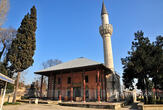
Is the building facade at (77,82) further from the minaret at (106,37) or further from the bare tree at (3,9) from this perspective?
the bare tree at (3,9)

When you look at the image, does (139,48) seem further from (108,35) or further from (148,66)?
(108,35)

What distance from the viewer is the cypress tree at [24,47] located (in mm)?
15133

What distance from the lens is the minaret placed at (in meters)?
25.6

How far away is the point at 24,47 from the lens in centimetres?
1562

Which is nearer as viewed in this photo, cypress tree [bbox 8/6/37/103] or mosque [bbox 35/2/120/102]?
cypress tree [bbox 8/6/37/103]

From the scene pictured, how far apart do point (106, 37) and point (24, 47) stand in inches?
703

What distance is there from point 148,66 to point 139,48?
8.16ft

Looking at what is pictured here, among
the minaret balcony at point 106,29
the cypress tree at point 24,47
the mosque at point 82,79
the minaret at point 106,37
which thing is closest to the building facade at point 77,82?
the mosque at point 82,79

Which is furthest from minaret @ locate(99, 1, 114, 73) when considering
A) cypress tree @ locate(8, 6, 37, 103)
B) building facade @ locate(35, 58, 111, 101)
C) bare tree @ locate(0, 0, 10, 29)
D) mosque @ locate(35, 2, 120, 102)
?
bare tree @ locate(0, 0, 10, 29)

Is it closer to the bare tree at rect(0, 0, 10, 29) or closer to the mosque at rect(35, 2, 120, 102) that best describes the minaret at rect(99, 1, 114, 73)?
the mosque at rect(35, 2, 120, 102)

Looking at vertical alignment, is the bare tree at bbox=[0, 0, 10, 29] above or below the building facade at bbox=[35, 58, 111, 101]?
above

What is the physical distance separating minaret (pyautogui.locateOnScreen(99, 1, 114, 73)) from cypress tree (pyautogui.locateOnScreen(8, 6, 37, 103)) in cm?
1497

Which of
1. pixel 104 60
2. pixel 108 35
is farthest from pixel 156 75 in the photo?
pixel 108 35

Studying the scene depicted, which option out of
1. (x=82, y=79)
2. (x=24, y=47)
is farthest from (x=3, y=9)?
(x=82, y=79)
